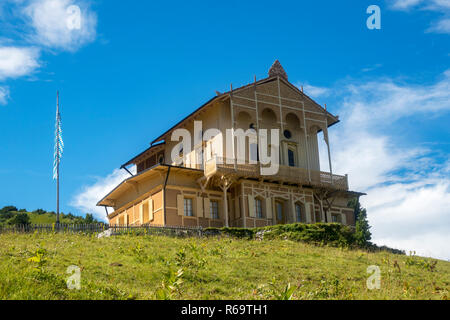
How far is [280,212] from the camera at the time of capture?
35.5 meters

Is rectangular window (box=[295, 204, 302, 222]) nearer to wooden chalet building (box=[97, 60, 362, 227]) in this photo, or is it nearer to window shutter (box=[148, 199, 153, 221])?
wooden chalet building (box=[97, 60, 362, 227])

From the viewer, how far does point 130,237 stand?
26156 millimetres

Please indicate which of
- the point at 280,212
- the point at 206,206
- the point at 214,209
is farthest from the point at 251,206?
the point at 280,212

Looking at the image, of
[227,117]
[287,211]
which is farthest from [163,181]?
[287,211]

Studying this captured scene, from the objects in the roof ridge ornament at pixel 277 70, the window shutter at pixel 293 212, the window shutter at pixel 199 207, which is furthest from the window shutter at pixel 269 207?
the roof ridge ornament at pixel 277 70

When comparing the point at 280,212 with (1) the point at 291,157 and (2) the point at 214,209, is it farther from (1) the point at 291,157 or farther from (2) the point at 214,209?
(2) the point at 214,209

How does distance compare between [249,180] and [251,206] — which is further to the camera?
[249,180]

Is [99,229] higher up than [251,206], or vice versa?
[251,206]

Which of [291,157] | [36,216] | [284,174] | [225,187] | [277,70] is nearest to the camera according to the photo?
[225,187]

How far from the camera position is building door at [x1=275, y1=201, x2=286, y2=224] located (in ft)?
116

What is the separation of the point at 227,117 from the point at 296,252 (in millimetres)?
13088

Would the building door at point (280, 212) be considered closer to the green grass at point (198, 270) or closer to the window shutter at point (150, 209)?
the green grass at point (198, 270)

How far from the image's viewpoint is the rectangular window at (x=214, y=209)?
34281 millimetres

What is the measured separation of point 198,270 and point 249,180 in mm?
15639
